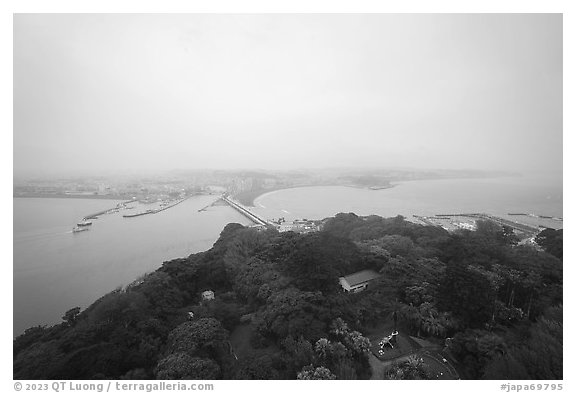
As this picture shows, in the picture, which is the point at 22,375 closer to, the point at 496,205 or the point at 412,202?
the point at 412,202

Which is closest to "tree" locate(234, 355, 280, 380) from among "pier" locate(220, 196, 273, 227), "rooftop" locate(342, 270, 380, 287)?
"rooftop" locate(342, 270, 380, 287)

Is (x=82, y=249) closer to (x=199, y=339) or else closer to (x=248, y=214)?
(x=199, y=339)

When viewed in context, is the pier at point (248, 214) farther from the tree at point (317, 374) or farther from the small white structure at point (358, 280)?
the tree at point (317, 374)

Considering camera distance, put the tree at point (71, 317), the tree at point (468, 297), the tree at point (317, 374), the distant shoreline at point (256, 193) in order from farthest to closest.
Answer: the distant shoreline at point (256, 193)
the tree at point (71, 317)
the tree at point (468, 297)
the tree at point (317, 374)

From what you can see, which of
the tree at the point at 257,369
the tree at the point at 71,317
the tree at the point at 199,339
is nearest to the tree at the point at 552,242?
the tree at the point at 257,369

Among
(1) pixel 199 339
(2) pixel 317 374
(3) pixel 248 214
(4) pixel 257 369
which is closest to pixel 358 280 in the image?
(2) pixel 317 374

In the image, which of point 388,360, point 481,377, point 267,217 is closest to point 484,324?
point 481,377
